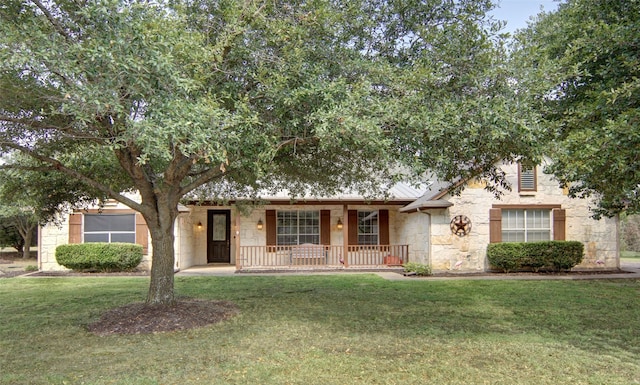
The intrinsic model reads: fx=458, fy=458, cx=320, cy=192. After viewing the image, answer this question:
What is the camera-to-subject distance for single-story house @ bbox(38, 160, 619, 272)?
14.1 m

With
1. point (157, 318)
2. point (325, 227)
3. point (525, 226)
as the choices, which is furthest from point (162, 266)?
point (525, 226)

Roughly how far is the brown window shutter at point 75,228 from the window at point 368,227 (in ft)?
30.6

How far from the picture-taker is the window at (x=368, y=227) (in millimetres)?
16516

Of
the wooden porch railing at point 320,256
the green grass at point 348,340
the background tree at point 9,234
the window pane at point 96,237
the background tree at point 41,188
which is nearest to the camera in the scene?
the green grass at point 348,340

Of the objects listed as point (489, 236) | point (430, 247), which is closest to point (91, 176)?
point (430, 247)

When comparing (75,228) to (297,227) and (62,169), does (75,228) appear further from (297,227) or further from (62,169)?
(62,169)

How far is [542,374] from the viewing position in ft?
15.9

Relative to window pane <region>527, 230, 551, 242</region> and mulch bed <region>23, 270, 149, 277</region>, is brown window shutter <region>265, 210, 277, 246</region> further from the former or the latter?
window pane <region>527, 230, 551, 242</region>

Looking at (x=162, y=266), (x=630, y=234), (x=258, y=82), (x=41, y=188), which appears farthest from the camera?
(x=630, y=234)

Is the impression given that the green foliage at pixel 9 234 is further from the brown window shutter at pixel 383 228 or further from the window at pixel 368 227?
the brown window shutter at pixel 383 228

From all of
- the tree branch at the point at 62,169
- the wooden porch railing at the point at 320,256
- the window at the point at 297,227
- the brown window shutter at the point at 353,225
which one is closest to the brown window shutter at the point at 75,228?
the wooden porch railing at the point at 320,256

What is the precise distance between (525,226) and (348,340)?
10.2 meters

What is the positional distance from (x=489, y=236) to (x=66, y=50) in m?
12.7

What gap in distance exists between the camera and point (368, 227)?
16.6 metres
